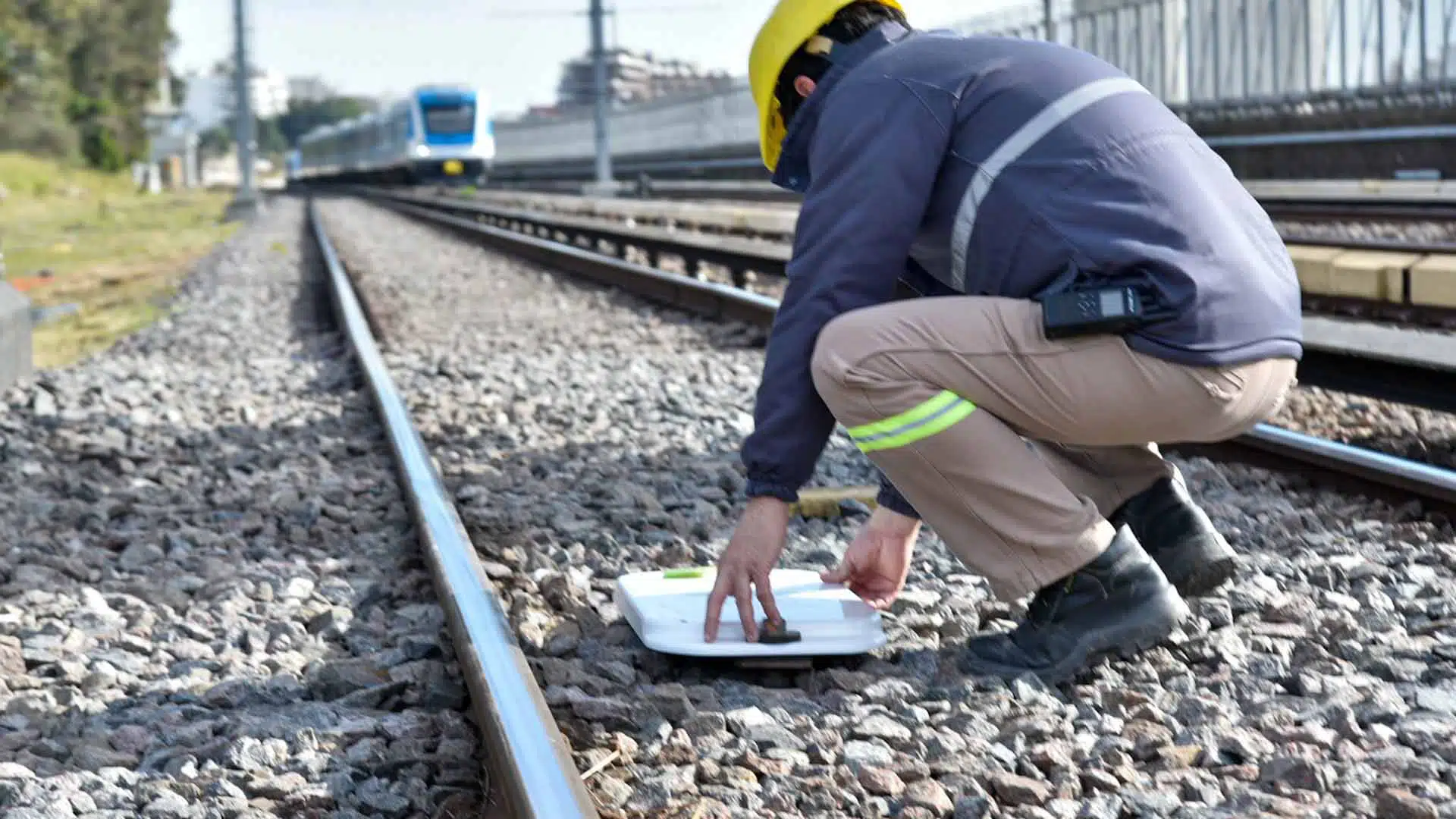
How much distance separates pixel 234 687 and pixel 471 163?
138 ft

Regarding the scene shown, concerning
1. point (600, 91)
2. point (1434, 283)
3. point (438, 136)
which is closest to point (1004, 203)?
Answer: point (1434, 283)

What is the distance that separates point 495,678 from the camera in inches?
131

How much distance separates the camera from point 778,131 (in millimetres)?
3354

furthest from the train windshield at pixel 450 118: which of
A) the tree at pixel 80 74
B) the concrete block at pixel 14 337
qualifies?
the concrete block at pixel 14 337

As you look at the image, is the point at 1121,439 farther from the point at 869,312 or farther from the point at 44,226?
the point at 44,226

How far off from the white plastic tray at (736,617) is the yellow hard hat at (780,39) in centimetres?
90

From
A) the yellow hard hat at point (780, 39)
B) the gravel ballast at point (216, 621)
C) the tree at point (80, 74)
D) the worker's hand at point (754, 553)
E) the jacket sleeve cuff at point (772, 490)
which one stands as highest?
the tree at point (80, 74)

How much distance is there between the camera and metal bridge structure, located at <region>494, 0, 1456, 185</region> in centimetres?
1742

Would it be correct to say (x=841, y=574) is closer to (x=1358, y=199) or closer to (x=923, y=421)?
(x=923, y=421)

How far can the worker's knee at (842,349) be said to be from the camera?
126 inches

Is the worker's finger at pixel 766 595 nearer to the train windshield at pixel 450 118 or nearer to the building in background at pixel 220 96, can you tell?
the train windshield at pixel 450 118

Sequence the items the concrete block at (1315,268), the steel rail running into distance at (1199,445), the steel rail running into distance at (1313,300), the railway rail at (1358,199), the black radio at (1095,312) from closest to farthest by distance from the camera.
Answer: the black radio at (1095,312) → the steel rail running into distance at (1199,445) → the steel rail running into distance at (1313,300) → the concrete block at (1315,268) → the railway rail at (1358,199)

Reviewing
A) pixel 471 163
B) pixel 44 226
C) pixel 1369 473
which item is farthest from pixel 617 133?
pixel 1369 473

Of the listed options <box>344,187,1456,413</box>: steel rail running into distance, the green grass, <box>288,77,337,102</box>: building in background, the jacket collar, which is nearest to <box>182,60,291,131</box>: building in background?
<box>288,77,337,102</box>: building in background
